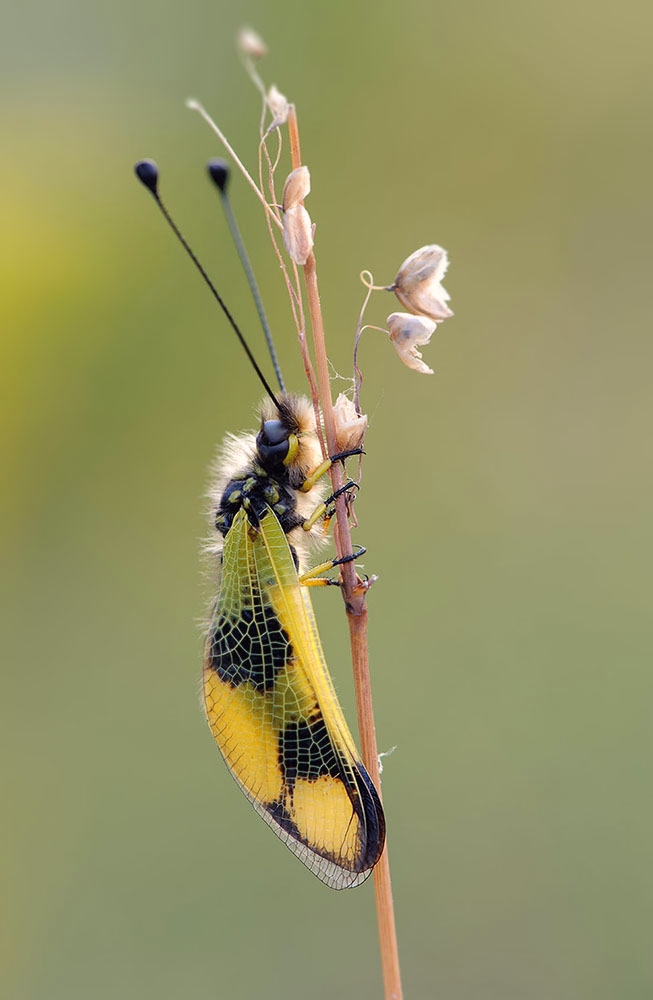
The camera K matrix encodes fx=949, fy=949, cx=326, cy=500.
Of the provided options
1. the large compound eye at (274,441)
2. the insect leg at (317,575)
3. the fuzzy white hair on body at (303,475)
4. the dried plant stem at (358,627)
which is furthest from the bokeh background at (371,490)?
the dried plant stem at (358,627)

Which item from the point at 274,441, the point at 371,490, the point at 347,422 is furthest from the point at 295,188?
the point at 371,490

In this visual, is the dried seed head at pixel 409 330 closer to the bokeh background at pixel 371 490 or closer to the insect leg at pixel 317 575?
the insect leg at pixel 317 575

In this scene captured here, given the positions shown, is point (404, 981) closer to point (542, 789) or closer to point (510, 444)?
point (542, 789)

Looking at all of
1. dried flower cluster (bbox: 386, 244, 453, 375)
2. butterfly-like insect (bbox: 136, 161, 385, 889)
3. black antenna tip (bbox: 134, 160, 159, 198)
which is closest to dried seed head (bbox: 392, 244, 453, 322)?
dried flower cluster (bbox: 386, 244, 453, 375)

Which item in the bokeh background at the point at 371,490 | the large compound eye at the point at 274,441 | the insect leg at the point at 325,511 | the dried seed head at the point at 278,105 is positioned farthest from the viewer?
the bokeh background at the point at 371,490

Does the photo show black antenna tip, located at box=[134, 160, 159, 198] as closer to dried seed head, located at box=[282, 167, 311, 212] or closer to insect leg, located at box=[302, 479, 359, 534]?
dried seed head, located at box=[282, 167, 311, 212]

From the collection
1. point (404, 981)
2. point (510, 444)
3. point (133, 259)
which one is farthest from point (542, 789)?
point (133, 259)

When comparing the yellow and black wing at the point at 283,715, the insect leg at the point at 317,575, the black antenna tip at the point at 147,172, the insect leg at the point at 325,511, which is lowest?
the yellow and black wing at the point at 283,715
